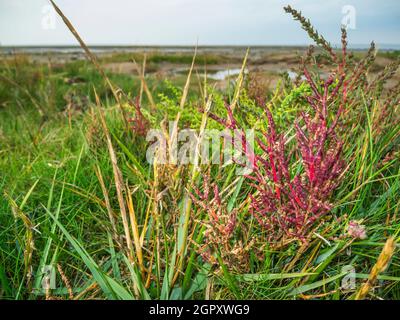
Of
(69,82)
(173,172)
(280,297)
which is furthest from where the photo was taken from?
(69,82)

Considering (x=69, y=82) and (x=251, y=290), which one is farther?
(x=69, y=82)

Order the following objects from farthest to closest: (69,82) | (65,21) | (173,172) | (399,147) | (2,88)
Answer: (69,82), (2,88), (399,147), (173,172), (65,21)

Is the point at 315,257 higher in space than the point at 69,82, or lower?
lower

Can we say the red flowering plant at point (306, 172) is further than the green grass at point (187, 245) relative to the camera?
No

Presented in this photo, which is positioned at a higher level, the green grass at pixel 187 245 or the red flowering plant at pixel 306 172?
the red flowering plant at pixel 306 172

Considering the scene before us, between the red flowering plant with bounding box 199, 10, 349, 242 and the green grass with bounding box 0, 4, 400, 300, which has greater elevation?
the red flowering plant with bounding box 199, 10, 349, 242

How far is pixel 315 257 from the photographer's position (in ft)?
4.22

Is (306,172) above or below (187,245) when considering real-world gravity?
above

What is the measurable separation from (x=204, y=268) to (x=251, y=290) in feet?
0.53

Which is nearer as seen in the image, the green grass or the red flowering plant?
the red flowering plant

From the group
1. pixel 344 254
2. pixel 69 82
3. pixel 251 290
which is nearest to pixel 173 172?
pixel 251 290

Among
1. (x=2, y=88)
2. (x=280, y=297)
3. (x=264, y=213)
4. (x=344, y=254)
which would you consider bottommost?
(x=280, y=297)
